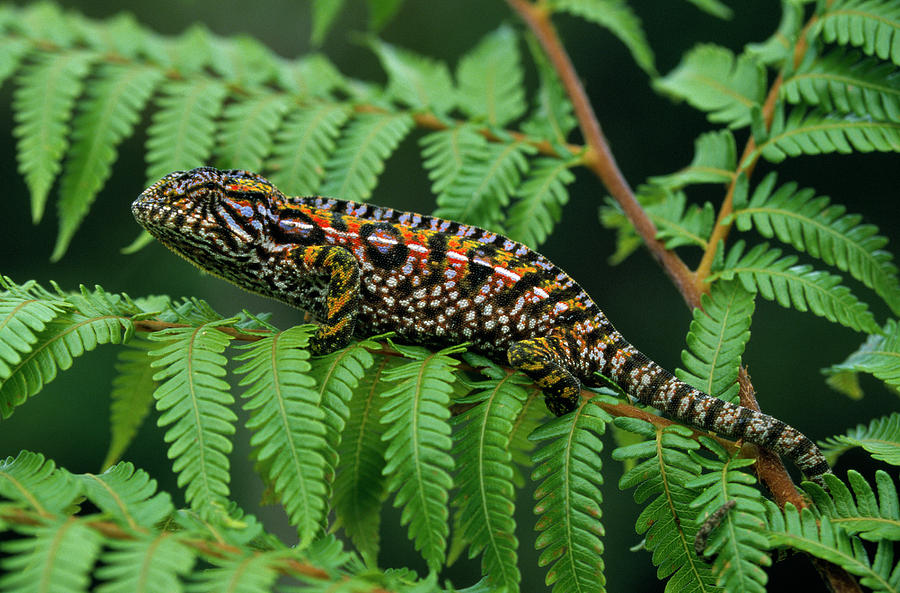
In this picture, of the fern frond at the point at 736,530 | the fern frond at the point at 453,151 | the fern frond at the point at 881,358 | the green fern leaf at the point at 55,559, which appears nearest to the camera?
the green fern leaf at the point at 55,559

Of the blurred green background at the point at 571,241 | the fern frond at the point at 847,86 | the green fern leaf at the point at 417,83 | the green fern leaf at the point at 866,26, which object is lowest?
the blurred green background at the point at 571,241

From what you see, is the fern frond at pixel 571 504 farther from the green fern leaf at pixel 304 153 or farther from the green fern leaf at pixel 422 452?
the green fern leaf at pixel 304 153

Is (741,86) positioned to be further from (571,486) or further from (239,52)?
(239,52)

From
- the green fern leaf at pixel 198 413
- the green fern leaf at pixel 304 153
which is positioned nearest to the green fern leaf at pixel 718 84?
the green fern leaf at pixel 304 153

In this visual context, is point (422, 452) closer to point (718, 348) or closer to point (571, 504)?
point (571, 504)

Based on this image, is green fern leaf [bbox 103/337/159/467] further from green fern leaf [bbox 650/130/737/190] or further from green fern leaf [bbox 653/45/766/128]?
green fern leaf [bbox 653/45/766/128]

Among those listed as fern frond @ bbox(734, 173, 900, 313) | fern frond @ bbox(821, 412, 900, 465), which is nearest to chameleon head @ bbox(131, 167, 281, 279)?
fern frond @ bbox(734, 173, 900, 313)

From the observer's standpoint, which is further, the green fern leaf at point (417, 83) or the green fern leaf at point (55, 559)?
the green fern leaf at point (417, 83)
